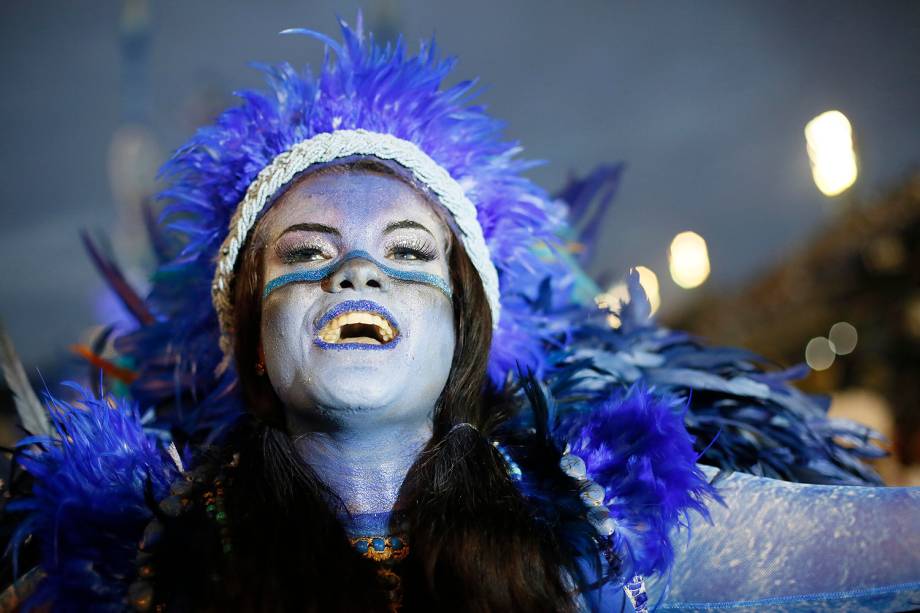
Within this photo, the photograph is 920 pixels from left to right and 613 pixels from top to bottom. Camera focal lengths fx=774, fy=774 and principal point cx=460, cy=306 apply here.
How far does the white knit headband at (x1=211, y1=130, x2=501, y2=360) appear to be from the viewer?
211 centimetres

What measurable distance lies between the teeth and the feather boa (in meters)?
0.51

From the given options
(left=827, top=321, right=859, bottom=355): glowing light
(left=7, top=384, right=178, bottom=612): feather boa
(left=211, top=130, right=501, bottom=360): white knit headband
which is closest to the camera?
(left=7, top=384, right=178, bottom=612): feather boa

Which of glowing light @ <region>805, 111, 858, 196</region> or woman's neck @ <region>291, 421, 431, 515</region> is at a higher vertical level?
glowing light @ <region>805, 111, 858, 196</region>

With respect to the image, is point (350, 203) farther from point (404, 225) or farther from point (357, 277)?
point (357, 277)

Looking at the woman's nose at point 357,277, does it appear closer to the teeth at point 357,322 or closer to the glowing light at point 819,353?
the teeth at point 357,322

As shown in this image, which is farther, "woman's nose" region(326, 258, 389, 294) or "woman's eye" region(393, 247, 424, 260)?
"woman's eye" region(393, 247, 424, 260)

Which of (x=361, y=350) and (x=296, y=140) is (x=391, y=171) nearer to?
(x=296, y=140)

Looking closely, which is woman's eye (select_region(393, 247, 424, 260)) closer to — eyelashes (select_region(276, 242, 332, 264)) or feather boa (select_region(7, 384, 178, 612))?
eyelashes (select_region(276, 242, 332, 264))

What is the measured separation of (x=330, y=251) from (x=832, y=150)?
5.38m

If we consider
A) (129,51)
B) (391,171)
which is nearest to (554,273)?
(391,171)

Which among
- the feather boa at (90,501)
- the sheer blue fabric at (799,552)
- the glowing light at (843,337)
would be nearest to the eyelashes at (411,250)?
the feather boa at (90,501)

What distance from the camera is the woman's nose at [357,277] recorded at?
6.14 feet

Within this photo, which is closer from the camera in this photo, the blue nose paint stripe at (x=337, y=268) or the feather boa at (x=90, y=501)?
the feather boa at (x=90, y=501)

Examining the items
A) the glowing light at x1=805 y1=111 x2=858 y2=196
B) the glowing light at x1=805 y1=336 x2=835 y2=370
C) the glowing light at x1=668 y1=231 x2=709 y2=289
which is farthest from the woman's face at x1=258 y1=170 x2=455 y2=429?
the glowing light at x1=668 y1=231 x2=709 y2=289
